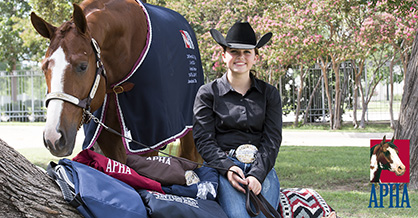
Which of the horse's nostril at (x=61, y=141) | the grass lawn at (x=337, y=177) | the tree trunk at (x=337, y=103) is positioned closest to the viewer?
the horse's nostril at (x=61, y=141)

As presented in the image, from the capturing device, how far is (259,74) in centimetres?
1537

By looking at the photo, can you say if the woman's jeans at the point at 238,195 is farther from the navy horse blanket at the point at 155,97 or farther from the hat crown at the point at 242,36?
the navy horse blanket at the point at 155,97

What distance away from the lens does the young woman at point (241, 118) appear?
112 inches

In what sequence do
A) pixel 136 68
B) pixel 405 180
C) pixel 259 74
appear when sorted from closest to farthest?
pixel 136 68 → pixel 405 180 → pixel 259 74

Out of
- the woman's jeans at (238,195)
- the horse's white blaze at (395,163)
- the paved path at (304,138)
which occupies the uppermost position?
Answer: the woman's jeans at (238,195)

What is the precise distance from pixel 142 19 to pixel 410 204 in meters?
3.49

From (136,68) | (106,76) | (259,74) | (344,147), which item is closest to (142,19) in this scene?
(136,68)

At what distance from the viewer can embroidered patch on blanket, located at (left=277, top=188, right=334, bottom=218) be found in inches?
114

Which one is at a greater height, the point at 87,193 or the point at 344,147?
the point at 87,193

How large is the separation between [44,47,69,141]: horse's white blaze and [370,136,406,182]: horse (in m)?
3.51

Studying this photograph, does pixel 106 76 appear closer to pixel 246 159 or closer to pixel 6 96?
pixel 246 159

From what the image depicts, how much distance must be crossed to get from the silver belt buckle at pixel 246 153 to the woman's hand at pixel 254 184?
0.21 m

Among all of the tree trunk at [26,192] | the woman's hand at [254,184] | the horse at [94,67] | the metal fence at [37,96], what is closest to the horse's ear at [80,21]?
the horse at [94,67]

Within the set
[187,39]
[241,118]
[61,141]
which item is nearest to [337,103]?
[187,39]
